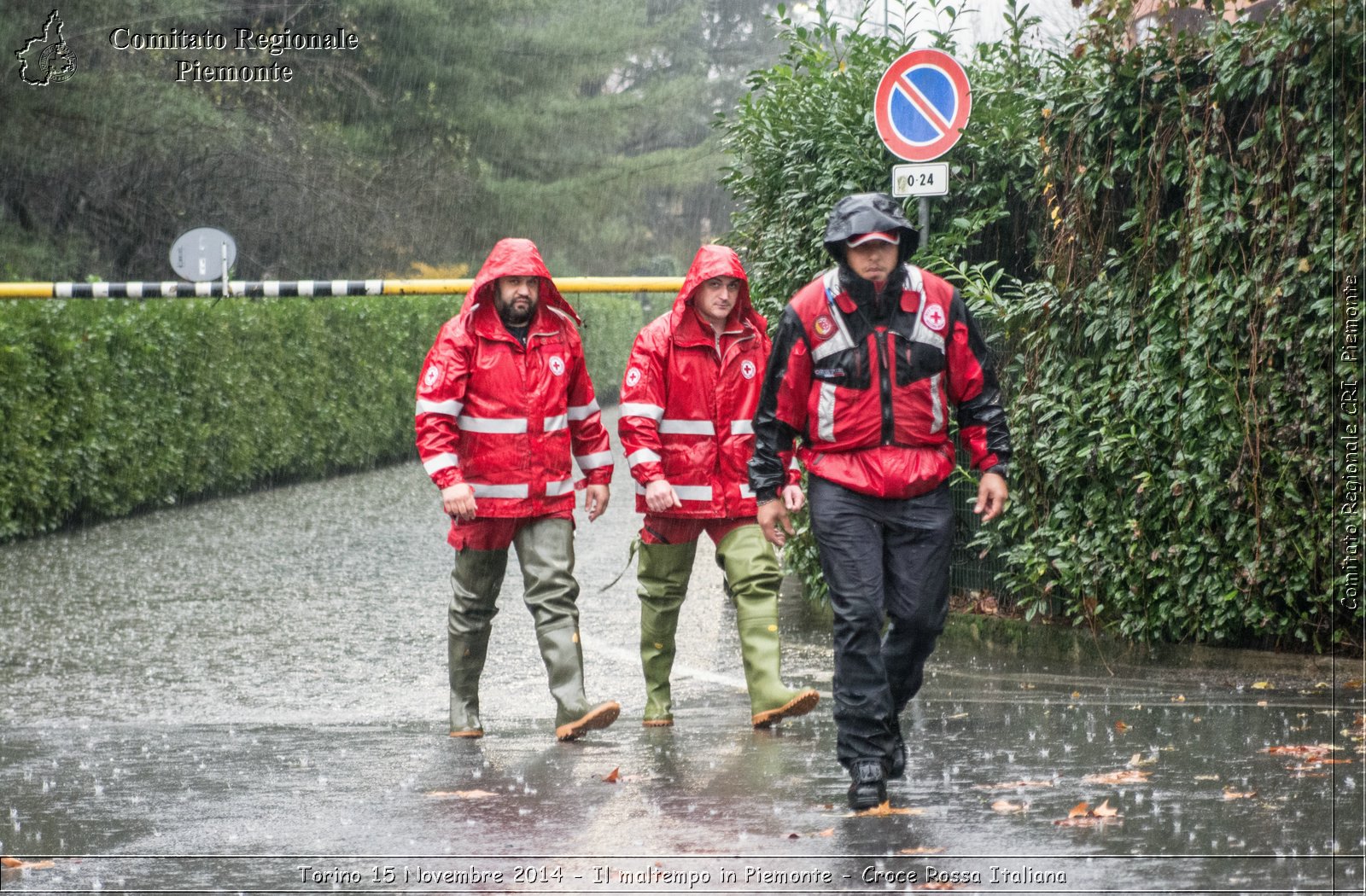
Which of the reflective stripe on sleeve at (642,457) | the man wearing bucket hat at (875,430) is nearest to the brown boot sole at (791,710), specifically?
the man wearing bucket hat at (875,430)

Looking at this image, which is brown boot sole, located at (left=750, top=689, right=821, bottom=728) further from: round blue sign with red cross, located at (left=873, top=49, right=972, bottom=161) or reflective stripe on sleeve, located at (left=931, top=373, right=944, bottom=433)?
round blue sign with red cross, located at (left=873, top=49, right=972, bottom=161)

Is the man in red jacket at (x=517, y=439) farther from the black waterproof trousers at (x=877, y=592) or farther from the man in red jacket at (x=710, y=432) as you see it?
the black waterproof trousers at (x=877, y=592)

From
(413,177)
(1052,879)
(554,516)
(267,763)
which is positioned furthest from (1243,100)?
(413,177)

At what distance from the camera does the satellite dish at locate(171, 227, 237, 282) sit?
17.0 metres

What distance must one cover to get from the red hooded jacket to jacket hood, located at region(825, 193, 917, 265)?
1.56 meters

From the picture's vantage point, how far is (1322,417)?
6.97 metres

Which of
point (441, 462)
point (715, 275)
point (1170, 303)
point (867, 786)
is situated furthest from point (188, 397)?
point (867, 786)

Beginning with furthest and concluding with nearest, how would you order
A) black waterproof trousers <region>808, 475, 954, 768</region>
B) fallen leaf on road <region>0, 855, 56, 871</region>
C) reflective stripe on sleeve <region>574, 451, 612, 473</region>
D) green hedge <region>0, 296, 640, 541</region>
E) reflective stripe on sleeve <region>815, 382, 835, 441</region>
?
green hedge <region>0, 296, 640, 541</region> < reflective stripe on sleeve <region>574, 451, 612, 473</region> < reflective stripe on sleeve <region>815, 382, 835, 441</region> < black waterproof trousers <region>808, 475, 954, 768</region> < fallen leaf on road <region>0, 855, 56, 871</region>

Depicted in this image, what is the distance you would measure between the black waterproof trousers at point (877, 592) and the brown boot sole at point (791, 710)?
0.88 metres

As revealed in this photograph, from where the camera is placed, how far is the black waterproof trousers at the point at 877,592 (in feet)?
17.8

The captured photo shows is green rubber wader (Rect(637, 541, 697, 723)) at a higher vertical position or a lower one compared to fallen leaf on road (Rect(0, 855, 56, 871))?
higher

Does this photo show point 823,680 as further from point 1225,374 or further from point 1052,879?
point 1052,879

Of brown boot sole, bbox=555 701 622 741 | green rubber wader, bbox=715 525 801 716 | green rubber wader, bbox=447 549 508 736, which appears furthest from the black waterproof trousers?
green rubber wader, bbox=447 549 508 736

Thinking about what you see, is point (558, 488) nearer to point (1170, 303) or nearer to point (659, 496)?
point (659, 496)
